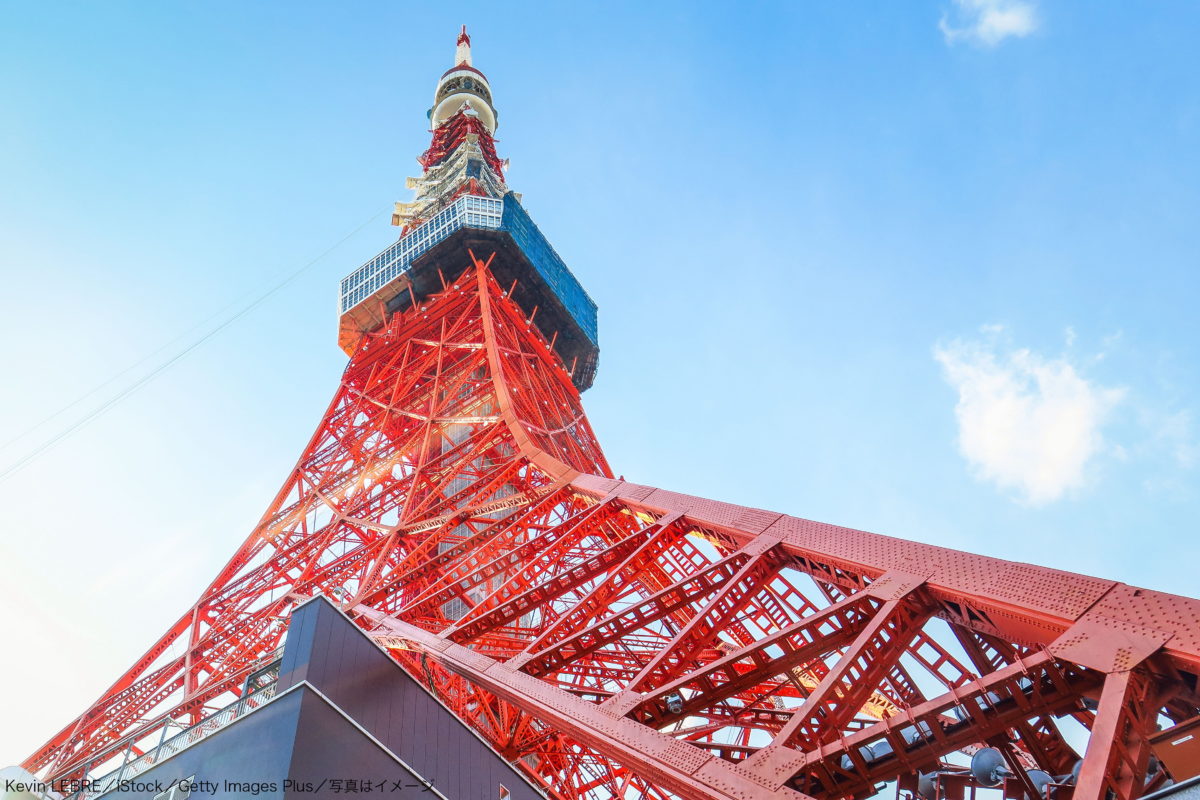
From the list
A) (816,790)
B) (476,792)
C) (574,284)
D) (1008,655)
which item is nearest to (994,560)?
(1008,655)

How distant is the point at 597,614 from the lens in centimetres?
1084

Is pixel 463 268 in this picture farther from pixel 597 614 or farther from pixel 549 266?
pixel 597 614

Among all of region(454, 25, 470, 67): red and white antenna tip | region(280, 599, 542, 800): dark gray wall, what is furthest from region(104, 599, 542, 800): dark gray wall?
region(454, 25, 470, 67): red and white antenna tip

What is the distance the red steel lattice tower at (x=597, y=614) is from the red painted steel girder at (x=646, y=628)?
Answer: 32mm

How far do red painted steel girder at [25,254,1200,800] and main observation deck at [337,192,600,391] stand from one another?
4287mm

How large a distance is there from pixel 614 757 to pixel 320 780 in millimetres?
2758

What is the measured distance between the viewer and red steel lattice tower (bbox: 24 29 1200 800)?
208 inches

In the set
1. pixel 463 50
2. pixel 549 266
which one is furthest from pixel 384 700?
pixel 463 50

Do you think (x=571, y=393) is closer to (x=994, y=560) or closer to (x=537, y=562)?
(x=537, y=562)

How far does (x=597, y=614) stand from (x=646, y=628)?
96cm

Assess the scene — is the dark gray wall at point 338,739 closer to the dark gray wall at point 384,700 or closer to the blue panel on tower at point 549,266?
the dark gray wall at point 384,700

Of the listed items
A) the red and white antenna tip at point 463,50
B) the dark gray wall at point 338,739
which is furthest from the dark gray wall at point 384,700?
the red and white antenna tip at point 463,50

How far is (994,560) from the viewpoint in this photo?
20.9 ft

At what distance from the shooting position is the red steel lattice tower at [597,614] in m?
5.29
